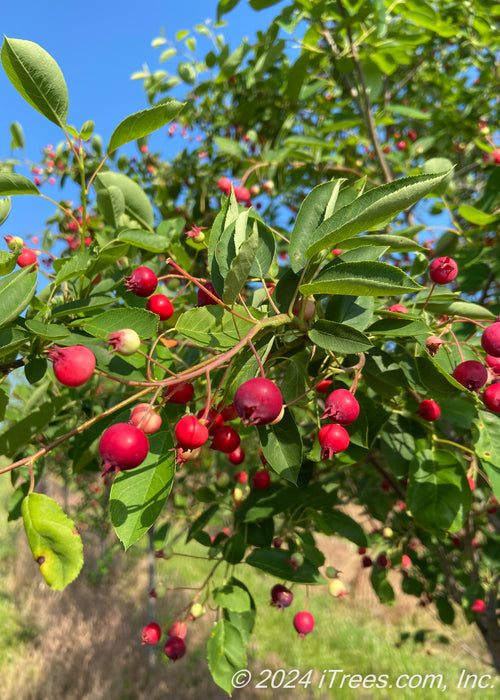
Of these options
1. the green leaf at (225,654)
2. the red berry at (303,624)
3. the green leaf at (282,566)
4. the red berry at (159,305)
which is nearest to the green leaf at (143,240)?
the red berry at (159,305)

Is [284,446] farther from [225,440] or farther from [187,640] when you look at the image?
[187,640]

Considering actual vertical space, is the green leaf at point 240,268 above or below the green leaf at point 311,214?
below

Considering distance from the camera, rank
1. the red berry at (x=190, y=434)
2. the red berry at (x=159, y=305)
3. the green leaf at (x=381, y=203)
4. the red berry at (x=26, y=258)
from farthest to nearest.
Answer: the red berry at (x=26, y=258), the red berry at (x=159, y=305), the red berry at (x=190, y=434), the green leaf at (x=381, y=203)

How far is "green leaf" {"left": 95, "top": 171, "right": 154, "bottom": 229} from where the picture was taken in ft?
4.57

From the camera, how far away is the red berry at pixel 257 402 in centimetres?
66

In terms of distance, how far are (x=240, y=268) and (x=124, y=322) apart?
0.24 meters

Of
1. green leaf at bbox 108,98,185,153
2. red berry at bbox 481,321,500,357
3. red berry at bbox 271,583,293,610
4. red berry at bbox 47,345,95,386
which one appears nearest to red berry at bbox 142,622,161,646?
red berry at bbox 271,583,293,610

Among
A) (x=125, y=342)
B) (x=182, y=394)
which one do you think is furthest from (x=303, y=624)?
(x=125, y=342)

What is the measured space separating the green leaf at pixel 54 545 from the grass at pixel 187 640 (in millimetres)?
4092

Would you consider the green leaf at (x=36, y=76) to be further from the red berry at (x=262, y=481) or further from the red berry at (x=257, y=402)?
the red berry at (x=262, y=481)

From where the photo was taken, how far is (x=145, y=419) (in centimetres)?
71

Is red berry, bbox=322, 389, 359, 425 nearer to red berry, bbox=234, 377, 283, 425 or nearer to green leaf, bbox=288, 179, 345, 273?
red berry, bbox=234, 377, 283, 425

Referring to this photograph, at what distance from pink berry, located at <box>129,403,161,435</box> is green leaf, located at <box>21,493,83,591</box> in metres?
0.18

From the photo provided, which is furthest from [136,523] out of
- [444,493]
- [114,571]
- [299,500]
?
[114,571]
